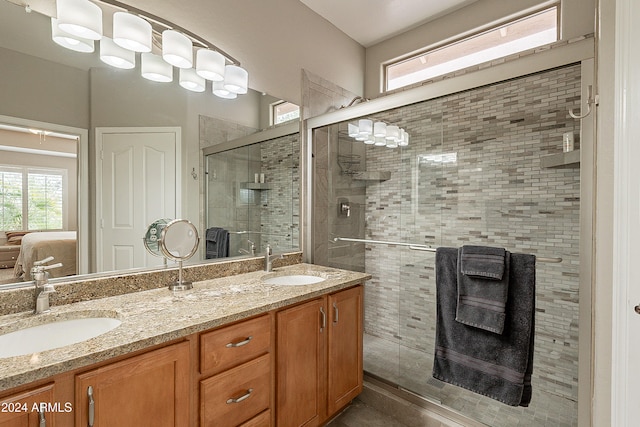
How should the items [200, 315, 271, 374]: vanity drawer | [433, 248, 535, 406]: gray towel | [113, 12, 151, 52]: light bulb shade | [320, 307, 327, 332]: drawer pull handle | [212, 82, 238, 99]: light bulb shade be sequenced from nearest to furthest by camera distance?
[200, 315, 271, 374]: vanity drawer, [113, 12, 151, 52]: light bulb shade, [433, 248, 535, 406]: gray towel, [320, 307, 327, 332]: drawer pull handle, [212, 82, 238, 99]: light bulb shade

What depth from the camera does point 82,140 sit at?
4.71ft

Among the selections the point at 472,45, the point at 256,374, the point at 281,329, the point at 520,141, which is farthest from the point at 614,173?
the point at 472,45

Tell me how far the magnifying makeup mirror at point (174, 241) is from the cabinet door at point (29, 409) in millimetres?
726

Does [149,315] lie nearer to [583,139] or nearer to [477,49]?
[583,139]

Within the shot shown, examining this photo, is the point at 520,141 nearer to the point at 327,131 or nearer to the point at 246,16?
the point at 327,131

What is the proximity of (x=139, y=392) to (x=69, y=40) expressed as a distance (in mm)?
1469

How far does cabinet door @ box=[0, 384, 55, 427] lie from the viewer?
0.76 metres

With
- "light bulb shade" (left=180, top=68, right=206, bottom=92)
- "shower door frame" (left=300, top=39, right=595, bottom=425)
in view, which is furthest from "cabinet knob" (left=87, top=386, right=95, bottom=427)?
"shower door frame" (left=300, top=39, right=595, bottom=425)

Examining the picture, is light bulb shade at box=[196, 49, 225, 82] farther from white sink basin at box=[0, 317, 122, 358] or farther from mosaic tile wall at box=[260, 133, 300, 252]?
white sink basin at box=[0, 317, 122, 358]

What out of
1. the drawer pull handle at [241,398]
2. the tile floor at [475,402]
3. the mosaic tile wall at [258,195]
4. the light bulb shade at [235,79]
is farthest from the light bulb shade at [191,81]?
the tile floor at [475,402]

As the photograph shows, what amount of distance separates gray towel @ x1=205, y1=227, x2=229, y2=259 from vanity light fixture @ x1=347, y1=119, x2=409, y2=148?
1.24m

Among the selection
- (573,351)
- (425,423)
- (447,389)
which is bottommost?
(425,423)

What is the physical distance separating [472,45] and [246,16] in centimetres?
178

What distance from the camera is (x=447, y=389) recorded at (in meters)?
1.98
